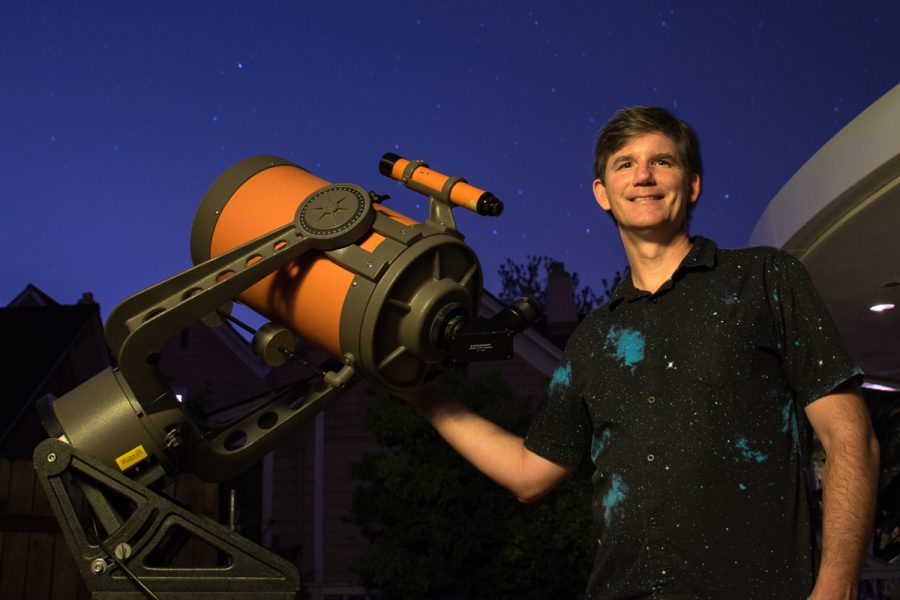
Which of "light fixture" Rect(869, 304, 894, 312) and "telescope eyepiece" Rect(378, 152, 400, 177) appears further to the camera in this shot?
"light fixture" Rect(869, 304, 894, 312)

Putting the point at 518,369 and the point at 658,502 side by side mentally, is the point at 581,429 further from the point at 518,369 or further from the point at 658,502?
the point at 518,369

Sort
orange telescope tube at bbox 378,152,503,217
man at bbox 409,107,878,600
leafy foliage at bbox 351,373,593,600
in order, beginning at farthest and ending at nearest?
1. leafy foliage at bbox 351,373,593,600
2. orange telescope tube at bbox 378,152,503,217
3. man at bbox 409,107,878,600

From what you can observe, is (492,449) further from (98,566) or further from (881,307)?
(881,307)

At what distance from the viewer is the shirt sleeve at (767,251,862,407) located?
1.86 meters

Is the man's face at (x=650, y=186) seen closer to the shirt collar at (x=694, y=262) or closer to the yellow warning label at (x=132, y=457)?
the shirt collar at (x=694, y=262)

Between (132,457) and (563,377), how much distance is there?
116cm

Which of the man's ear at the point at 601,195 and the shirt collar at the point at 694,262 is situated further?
the man's ear at the point at 601,195

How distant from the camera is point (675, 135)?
234 cm

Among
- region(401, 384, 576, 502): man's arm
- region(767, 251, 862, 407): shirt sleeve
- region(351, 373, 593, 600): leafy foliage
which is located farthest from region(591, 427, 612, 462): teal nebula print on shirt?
region(351, 373, 593, 600): leafy foliage

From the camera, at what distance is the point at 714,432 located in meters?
1.91

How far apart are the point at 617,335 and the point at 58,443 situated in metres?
1.43

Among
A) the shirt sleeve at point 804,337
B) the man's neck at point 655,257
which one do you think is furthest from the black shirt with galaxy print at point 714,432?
the man's neck at point 655,257

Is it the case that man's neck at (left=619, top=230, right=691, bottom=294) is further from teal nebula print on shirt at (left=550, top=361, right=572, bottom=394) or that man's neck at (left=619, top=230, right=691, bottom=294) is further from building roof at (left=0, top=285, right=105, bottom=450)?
building roof at (left=0, top=285, right=105, bottom=450)

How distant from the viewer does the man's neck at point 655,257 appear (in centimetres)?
227
